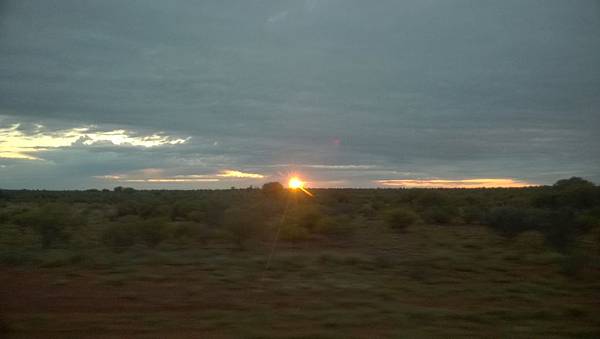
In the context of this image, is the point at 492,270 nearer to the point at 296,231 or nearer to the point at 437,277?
the point at 437,277

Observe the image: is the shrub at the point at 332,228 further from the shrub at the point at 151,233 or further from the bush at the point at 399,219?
the shrub at the point at 151,233

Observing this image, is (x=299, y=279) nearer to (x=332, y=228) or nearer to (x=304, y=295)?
(x=304, y=295)

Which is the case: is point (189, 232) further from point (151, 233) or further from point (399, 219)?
point (399, 219)

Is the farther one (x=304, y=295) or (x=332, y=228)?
(x=332, y=228)

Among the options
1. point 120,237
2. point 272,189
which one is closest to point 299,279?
point 120,237

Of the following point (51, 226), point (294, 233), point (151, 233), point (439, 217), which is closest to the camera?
point (151, 233)

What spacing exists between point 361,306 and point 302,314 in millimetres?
1544

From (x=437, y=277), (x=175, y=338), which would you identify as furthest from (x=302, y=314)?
(x=437, y=277)

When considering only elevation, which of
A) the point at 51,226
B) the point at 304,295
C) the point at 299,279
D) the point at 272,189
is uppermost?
the point at 272,189

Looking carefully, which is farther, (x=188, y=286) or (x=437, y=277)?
(x=437, y=277)

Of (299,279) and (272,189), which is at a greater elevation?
(272,189)

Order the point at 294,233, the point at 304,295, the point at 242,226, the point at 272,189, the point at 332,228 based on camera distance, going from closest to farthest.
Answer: the point at 304,295
the point at 242,226
the point at 294,233
the point at 332,228
the point at 272,189

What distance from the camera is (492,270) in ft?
62.2

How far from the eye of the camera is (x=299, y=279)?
56.2ft
